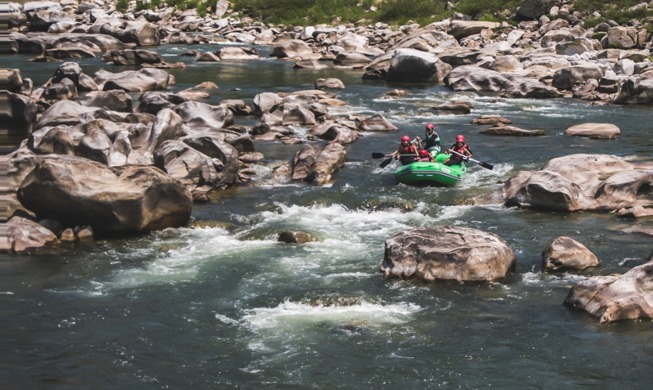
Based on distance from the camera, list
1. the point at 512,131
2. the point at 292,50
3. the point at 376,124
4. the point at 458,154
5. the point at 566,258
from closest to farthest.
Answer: the point at 566,258 → the point at 458,154 → the point at 512,131 → the point at 376,124 → the point at 292,50

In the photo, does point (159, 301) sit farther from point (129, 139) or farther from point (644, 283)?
point (129, 139)

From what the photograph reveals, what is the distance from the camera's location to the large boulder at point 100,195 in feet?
54.3

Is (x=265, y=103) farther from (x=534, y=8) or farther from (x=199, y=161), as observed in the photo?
(x=534, y=8)

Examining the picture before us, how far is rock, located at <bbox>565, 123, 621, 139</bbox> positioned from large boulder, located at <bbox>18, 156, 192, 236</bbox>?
1526cm

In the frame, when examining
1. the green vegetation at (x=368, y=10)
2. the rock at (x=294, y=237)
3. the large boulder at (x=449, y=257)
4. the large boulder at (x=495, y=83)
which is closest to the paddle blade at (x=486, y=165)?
the rock at (x=294, y=237)

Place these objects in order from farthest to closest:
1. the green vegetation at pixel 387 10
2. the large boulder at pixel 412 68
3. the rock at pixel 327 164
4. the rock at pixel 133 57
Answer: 1. the green vegetation at pixel 387 10
2. the rock at pixel 133 57
3. the large boulder at pixel 412 68
4. the rock at pixel 327 164

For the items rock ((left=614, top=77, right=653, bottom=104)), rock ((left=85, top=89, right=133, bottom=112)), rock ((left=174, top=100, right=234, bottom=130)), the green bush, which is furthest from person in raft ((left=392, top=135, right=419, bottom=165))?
the green bush

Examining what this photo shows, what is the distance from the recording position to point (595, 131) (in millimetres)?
27438

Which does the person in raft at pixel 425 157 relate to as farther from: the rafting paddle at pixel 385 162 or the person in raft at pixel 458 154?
the rafting paddle at pixel 385 162

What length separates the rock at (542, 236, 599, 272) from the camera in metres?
15.1

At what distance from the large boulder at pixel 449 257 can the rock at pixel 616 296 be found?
1.58 metres

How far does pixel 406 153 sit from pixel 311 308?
32.9 feet

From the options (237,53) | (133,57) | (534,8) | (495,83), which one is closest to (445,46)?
(534,8)

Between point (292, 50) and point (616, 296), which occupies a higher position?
point (292, 50)
